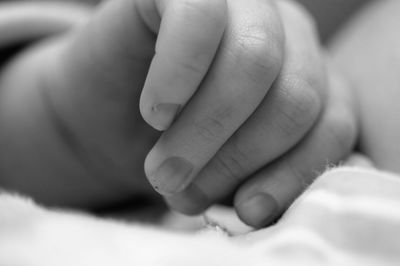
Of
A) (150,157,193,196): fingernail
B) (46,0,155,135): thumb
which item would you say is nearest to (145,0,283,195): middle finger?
(150,157,193,196): fingernail

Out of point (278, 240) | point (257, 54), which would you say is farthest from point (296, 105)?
point (278, 240)

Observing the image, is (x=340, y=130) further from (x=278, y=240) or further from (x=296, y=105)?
(x=278, y=240)

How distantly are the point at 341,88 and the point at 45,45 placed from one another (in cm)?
42

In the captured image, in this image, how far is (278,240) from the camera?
277 millimetres

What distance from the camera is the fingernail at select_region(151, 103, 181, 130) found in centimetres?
37

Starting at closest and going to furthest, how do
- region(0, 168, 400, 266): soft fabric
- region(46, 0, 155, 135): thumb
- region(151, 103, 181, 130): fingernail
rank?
1. region(0, 168, 400, 266): soft fabric
2. region(151, 103, 181, 130): fingernail
3. region(46, 0, 155, 135): thumb

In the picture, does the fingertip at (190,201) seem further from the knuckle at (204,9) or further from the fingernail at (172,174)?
the knuckle at (204,9)

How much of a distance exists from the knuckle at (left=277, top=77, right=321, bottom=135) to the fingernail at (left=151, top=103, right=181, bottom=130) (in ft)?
0.26

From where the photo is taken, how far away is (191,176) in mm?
404

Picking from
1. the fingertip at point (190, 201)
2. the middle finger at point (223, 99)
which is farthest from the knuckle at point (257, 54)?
the fingertip at point (190, 201)

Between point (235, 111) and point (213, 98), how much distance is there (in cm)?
2

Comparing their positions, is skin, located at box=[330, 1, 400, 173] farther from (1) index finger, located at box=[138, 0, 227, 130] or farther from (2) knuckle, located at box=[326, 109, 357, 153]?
(1) index finger, located at box=[138, 0, 227, 130]

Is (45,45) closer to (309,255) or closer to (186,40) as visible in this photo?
(186,40)

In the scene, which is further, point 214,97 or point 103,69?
point 103,69
